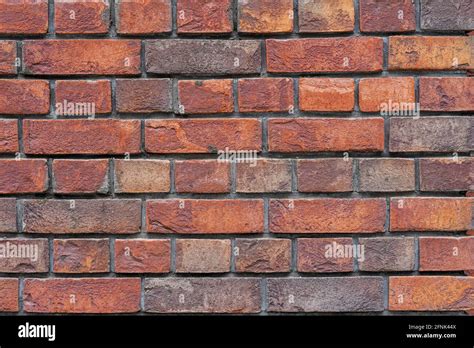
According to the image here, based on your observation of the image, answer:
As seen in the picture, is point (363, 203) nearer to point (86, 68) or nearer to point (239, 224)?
point (239, 224)

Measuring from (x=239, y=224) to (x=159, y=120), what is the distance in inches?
11.4

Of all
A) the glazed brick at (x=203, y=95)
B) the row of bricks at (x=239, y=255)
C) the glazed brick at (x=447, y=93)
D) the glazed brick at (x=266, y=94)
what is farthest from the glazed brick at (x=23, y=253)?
the glazed brick at (x=447, y=93)

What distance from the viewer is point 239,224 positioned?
A: 1166 mm

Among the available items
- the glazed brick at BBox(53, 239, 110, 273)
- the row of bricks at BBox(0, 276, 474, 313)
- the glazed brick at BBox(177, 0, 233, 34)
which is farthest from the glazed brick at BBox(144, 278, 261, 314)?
the glazed brick at BBox(177, 0, 233, 34)

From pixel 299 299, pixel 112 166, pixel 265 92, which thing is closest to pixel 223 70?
pixel 265 92

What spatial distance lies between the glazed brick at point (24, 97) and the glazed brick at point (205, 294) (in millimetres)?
457

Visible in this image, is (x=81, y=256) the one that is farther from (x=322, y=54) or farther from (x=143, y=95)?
(x=322, y=54)

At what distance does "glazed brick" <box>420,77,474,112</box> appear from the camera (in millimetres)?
1157

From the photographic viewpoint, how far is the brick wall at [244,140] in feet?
3.80

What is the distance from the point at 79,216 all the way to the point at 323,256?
1.80ft

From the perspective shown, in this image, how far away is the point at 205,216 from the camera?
117cm

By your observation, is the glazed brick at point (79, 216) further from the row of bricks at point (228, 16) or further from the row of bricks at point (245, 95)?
the row of bricks at point (228, 16)

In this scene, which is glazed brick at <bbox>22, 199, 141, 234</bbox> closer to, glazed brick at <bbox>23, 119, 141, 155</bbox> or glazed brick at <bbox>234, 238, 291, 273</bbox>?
glazed brick at <bbox>23, 119, 141, 155</bbox>

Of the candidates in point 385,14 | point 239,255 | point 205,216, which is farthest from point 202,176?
point 385,14
